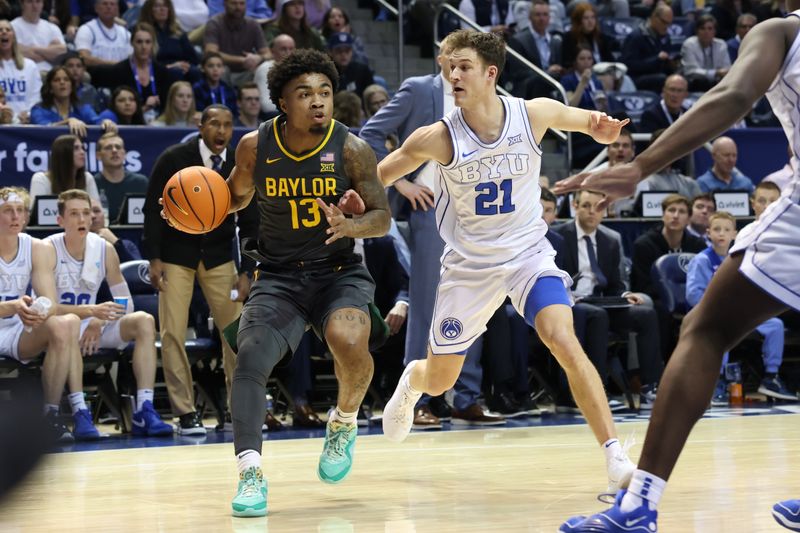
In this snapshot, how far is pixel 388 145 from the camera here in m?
9.59

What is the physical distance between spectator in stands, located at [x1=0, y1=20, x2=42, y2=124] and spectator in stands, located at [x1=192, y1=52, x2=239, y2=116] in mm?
1559

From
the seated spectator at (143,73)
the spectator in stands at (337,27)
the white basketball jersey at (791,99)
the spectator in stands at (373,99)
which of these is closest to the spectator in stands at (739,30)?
the spectator in stands at (337,27)

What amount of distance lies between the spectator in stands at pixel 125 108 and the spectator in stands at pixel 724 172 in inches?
213

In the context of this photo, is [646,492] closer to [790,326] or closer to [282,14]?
[790,326]

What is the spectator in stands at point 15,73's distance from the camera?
1071 cm

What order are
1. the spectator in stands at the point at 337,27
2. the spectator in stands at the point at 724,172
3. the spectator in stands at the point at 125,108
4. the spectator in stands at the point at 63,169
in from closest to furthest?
the spectator in stands at the point at 63,169 < the spectator in stands at the point at 125,108 < the spectator in stands at the point at 724,172 < the spectator in stands at the point at 337,27

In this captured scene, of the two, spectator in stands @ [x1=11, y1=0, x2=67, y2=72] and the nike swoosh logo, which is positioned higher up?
spectator in stands @ [x1=11, y1=0, x2=67, y2=72]

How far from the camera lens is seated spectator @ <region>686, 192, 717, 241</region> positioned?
1005cm

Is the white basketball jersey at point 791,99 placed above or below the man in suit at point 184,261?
Result: above

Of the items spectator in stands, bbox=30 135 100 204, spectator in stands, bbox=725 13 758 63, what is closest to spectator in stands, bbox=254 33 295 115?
spectator in stands, bbox=30 135 100 204

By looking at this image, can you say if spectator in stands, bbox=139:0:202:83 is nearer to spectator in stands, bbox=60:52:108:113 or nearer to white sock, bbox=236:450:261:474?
spectator in stands, bbox=60:52:108:113

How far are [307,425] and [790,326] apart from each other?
14.3ft

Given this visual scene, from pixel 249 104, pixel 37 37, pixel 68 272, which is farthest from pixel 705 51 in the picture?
pixel 68 272

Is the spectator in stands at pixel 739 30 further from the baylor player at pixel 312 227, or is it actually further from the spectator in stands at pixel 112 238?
the baylor player at pixel 312 227
